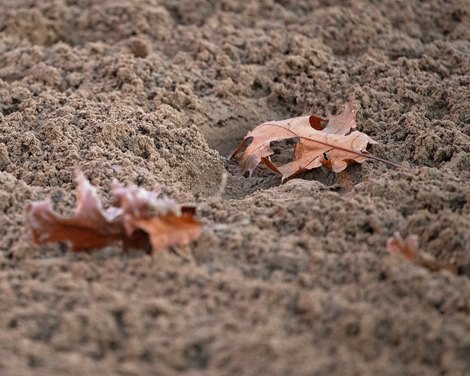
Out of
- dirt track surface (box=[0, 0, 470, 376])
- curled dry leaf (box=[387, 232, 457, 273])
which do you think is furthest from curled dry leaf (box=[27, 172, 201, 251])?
curled dry leaf (box=[387, 232, 457, 273])

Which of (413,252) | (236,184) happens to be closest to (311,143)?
(236,184)

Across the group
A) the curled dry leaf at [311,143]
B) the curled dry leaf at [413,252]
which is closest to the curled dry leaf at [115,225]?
the curled dry leaf at [413,252]

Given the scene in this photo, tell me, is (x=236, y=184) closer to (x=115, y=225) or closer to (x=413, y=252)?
(x=115, y=225)

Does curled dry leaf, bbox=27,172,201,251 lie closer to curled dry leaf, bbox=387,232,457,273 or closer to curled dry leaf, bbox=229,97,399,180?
curled dry leaf, bbox=387,232,457,273

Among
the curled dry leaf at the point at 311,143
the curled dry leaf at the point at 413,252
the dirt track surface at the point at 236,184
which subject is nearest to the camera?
the dirt track surface at the point at 236,184

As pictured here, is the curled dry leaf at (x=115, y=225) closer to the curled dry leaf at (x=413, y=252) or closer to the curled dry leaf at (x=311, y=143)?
the curled dry leaf at (x=413, y=252)

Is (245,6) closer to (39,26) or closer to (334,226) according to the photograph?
(39,26)
